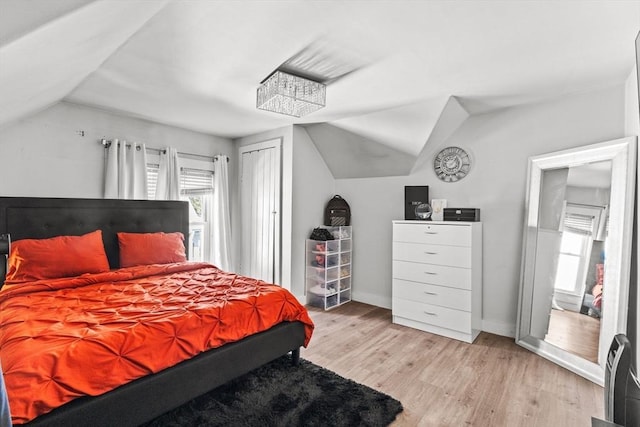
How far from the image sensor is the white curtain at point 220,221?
423cm

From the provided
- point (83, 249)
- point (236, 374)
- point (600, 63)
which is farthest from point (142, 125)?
point (600, 63)

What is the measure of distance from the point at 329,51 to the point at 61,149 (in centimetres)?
278

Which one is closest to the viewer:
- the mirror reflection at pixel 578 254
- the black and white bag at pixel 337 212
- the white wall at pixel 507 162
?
the mirror reflection at pixel 578 254

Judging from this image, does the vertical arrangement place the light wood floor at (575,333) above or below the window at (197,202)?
below

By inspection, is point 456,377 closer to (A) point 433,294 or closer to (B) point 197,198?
(A) point 433,294

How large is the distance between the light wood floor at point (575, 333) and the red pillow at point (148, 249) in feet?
11.2

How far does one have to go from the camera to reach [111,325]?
1.69 meters

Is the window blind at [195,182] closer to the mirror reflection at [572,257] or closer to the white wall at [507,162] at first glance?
the white wall at [507,162]

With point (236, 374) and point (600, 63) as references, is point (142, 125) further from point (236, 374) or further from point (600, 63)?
point (600, 63)

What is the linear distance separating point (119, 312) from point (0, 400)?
4.36 ft

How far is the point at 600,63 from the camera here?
2.18 m

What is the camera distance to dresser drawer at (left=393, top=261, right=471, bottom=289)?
304 centimetres

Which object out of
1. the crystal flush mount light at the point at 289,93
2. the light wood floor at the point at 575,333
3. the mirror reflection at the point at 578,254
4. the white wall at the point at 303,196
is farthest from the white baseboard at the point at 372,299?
the crystal flush mount light at the point at 289,93

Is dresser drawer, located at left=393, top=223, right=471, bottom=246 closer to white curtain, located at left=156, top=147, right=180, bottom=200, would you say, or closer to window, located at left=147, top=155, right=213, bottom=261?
window, located at left=147, top=155, right=213, bottom=261
